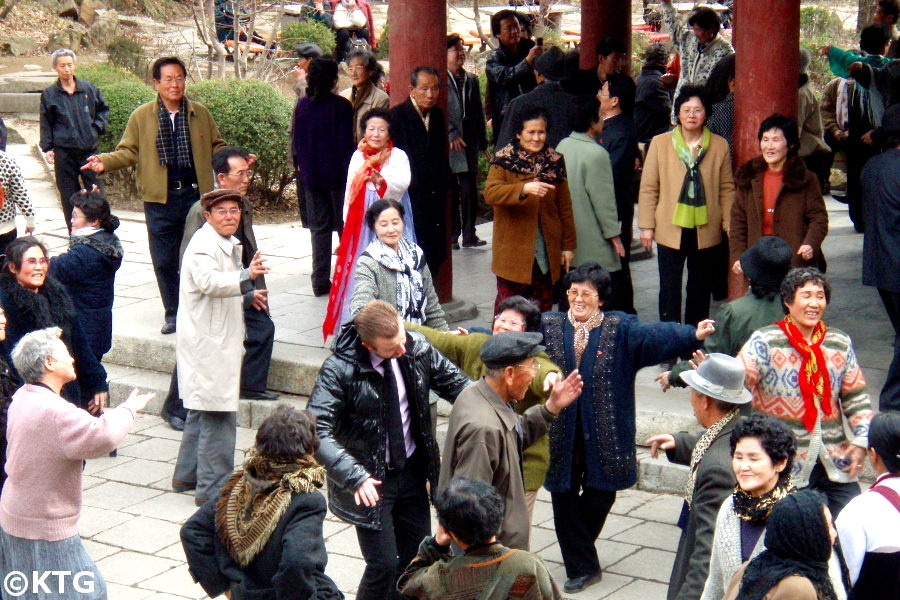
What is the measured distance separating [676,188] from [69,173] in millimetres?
6867

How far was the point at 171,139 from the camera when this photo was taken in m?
9.22

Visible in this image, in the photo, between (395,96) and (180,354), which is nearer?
(180,354)

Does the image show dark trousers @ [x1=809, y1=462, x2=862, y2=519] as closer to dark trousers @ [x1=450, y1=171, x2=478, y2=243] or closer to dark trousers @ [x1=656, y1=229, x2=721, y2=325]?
dark trousers @ [x1=656, y1=229, x2=721, y2=325]

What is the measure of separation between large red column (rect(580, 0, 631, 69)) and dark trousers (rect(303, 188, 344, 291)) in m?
3.77

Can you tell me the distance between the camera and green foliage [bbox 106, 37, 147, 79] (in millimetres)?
19688

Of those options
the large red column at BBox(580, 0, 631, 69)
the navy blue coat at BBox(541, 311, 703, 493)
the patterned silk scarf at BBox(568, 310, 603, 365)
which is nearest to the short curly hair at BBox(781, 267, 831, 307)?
the navy blue coat at BBox(541, 311, 703, 493)

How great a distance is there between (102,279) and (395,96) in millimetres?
2573

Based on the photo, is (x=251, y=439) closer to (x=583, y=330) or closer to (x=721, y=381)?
(x=583, y=330)

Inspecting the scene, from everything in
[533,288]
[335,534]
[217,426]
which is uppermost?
[533,288]

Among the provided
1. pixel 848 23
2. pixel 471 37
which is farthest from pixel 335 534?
pixel 848 23

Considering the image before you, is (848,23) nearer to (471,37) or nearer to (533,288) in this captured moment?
(471,37)

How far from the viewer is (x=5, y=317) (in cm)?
654

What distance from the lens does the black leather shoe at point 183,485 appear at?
24.8 ft

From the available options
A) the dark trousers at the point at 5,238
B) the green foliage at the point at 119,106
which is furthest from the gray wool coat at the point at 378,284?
the green foliage at the point at 119,106
